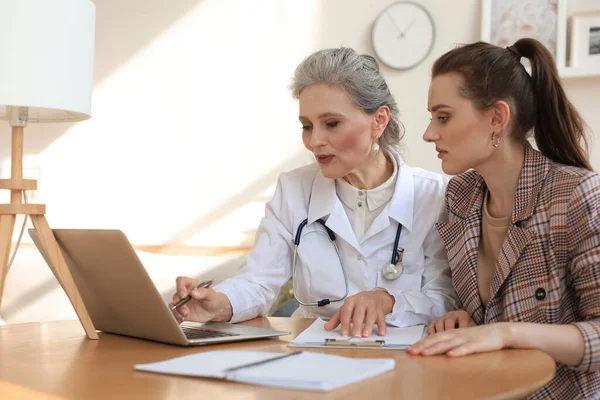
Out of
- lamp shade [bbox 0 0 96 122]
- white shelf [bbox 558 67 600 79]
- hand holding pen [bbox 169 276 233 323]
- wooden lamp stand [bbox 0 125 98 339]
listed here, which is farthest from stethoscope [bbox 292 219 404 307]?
white shelf [bbox 558 67 600 79]

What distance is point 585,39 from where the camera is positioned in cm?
305

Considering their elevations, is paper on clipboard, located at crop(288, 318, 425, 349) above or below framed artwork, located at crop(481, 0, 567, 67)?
below

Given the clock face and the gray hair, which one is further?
the clock face

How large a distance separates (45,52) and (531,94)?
1.22m

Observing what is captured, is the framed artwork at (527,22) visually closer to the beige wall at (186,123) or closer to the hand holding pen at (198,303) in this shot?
the beige wall at (186,123)

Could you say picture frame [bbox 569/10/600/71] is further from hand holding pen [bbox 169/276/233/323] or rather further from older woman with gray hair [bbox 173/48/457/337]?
hand holding pen [bbox 169/276/233/323]

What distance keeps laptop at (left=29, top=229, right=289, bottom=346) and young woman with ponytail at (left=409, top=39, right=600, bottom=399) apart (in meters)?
0.48

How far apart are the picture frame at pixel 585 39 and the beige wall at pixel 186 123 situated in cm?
89

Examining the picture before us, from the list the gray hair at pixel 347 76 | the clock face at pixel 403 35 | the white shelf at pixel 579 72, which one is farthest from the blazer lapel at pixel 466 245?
the clock face at pixel 403 35

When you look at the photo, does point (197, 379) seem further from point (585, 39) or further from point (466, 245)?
point (585, 39)

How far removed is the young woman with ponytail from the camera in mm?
1518

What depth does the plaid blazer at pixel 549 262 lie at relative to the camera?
1.47 metres

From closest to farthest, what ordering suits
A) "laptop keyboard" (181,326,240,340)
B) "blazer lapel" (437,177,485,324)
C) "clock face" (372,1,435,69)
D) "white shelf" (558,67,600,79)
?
"laptop keyboard" (181,326,240,340) < "blazer lapel" (437,177,485,324) < "white shelf" (558,67,600,79) < "clock face" (372,1,435,69)

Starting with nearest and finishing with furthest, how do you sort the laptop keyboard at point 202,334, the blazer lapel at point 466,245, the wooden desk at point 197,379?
the wooden desk at point 197,379, the laptop keyboard at point 202,334, the blazer lapel at point 466,245
